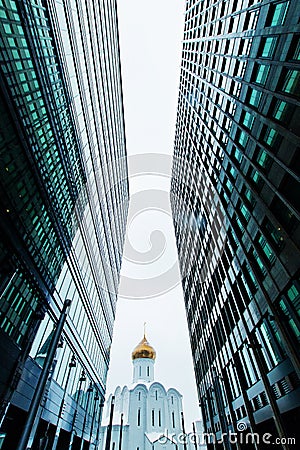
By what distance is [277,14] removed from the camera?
778 inches

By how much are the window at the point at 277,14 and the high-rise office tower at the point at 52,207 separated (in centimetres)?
1795

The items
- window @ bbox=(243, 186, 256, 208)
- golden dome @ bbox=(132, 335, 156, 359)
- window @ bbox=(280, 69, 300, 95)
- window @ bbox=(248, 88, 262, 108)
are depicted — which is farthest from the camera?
golden dome @ bbox=(132, 335, 156, 359)

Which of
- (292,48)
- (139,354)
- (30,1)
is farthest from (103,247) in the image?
(139,354)

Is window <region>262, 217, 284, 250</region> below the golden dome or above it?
above

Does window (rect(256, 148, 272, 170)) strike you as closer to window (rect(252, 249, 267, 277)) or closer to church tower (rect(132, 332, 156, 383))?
window (rect(252, 249, 267, 277))

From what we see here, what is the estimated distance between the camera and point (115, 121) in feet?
180

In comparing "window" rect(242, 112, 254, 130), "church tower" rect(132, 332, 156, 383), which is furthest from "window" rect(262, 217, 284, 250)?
"church tower" rect(132, 332, 156, 383)

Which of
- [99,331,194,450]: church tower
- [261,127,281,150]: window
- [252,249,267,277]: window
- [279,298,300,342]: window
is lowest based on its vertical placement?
[99,331,194,450]: church tower

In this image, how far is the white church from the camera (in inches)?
2547

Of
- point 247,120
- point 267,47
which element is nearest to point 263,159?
point 247,120

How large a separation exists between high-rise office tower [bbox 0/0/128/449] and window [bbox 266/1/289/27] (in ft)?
58.9

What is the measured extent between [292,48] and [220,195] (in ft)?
52.7

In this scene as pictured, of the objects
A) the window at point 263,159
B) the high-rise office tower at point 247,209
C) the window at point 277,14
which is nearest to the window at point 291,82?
the high-rise office tower at point 247,209

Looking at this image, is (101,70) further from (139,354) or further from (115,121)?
(139,354)
